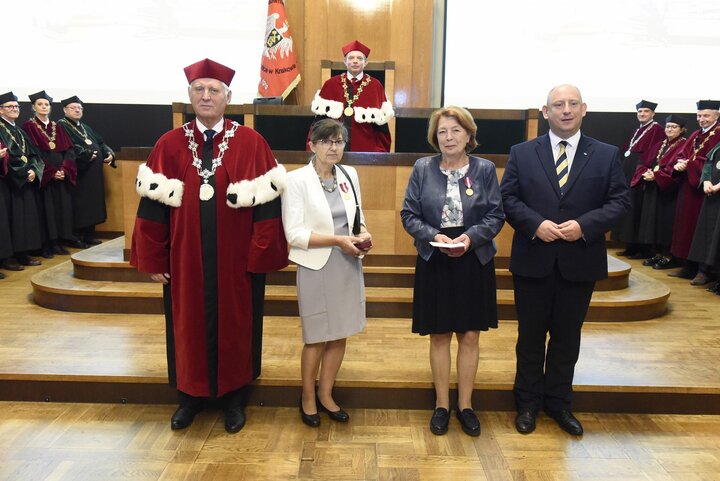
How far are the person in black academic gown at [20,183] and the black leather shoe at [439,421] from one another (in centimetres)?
450

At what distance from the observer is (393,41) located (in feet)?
21.2

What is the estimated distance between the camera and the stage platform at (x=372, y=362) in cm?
269

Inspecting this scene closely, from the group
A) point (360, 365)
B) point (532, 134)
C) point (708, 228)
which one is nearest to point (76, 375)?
point (360, 365)

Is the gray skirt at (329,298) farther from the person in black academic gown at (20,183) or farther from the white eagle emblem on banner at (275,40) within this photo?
the white eagle emblem on banner at (275,40)

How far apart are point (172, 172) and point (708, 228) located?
15.2ft

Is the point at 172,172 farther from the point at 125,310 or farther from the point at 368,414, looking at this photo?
the point at 125,310

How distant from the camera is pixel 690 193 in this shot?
5.30 meters

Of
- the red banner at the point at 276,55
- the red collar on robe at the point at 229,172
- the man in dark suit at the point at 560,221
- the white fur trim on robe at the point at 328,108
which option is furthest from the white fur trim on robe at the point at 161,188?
the red banner at the point at 276,55

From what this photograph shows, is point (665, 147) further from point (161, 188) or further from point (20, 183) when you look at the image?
point (20, 183)

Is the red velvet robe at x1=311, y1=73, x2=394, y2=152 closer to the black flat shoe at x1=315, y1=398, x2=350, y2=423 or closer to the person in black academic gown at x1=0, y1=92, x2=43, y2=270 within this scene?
the person in black academic gown at x1=0, y1=92, x2=43, y2=270

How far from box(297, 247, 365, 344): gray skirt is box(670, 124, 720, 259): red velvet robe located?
4223 mm

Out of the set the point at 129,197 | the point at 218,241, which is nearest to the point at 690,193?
the point at 218,241

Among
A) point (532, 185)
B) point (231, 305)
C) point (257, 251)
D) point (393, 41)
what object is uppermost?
point (393, 41)

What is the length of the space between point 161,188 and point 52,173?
433 cm
